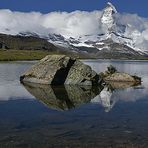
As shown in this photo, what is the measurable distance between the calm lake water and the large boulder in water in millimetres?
14400

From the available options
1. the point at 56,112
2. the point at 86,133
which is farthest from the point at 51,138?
the point at 56,112

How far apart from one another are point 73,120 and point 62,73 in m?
33.1

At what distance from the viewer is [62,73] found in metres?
63.8

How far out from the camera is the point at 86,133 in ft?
84.9

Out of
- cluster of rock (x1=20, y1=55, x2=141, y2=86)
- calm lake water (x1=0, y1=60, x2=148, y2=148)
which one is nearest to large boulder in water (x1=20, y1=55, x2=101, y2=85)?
cluster of rock (x1=20, y1=55, x2=141, y2=86)

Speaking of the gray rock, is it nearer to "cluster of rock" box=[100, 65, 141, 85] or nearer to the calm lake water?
"cluster of rock" box=[100, 65, 141, 85]

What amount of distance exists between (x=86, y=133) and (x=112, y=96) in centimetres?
2282

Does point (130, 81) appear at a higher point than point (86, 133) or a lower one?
lower

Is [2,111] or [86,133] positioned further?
[2,111]

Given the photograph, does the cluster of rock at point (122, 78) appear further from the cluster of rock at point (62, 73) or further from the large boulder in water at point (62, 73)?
the large boulder in water at point (62, 73)

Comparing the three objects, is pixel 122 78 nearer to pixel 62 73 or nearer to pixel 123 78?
pixel 123 78

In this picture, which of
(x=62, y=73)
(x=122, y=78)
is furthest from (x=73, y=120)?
(x=122, y=78)

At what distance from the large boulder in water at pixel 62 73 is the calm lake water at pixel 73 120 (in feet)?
47.2

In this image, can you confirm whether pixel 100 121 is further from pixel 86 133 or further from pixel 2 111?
pixel 2 111
